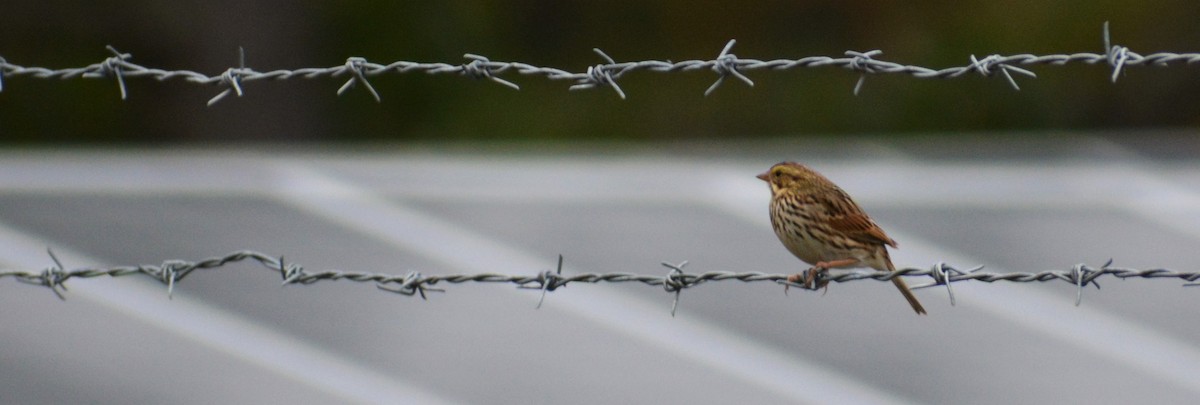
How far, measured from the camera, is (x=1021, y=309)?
29.4ft

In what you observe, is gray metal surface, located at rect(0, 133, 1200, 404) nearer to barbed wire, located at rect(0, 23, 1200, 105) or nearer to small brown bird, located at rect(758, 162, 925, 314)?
small brown bird, located at rect(758, 162, 925, 314)

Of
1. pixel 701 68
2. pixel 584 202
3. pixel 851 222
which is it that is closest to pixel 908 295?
pixel 851 222

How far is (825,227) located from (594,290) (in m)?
4.78

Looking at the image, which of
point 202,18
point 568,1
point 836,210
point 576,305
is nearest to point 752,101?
point 568,1

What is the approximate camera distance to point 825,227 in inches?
185

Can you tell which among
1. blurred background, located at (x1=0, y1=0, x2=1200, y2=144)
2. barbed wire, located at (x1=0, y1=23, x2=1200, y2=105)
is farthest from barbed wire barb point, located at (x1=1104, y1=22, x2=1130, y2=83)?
blurred background, located at (x1=0, y1=0, x2=1200, y2=144)

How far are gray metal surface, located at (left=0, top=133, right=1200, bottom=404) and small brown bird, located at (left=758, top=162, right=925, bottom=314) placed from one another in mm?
3087

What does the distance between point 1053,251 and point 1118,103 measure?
6.43 meters

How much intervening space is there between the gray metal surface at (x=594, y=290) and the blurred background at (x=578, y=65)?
2.05 meters

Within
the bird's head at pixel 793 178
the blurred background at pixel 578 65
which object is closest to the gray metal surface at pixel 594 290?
the blurred background at pixel 578 65

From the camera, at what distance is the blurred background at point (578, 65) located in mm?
15469

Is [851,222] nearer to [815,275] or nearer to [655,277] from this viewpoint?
[815,275]

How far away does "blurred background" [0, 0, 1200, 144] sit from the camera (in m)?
15.5

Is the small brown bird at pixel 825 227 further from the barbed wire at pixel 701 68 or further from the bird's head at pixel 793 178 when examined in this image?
the barbed wire at pixel 701 68
